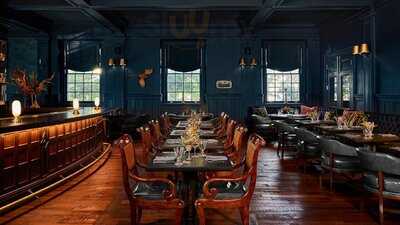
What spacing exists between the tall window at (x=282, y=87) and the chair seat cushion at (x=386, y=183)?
10.6m

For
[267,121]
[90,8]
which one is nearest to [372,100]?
[267,121]

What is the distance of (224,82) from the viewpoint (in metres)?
14.7

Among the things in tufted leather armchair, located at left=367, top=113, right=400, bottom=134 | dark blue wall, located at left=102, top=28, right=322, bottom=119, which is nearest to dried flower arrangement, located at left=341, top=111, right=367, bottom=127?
tufted leather armchair, located at left=367, top=113, right=400, bottom=134

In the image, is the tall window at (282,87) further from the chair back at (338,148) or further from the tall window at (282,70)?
the chair back at (338,148)

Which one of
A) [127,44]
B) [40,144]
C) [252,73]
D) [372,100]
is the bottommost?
[40,144]

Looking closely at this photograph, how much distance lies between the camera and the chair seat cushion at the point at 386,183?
13.8 feet

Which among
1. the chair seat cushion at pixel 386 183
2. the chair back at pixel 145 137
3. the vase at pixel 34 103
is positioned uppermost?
the vase at pixel 34 103

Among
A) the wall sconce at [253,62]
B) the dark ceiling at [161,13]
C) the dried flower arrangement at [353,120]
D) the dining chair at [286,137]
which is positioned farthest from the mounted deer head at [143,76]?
the dried flower arrangement at [353,120]

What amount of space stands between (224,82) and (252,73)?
1.03 m

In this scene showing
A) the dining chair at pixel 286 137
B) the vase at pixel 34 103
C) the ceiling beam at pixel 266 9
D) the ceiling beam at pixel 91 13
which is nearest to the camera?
the dining chair at pixel 286 137

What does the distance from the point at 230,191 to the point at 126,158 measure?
0.99 m

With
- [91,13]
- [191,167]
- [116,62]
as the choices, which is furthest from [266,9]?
[191,167]

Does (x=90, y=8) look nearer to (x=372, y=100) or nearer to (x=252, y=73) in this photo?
(x=252, y=73)

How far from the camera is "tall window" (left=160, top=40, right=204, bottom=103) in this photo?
48.2 ft
